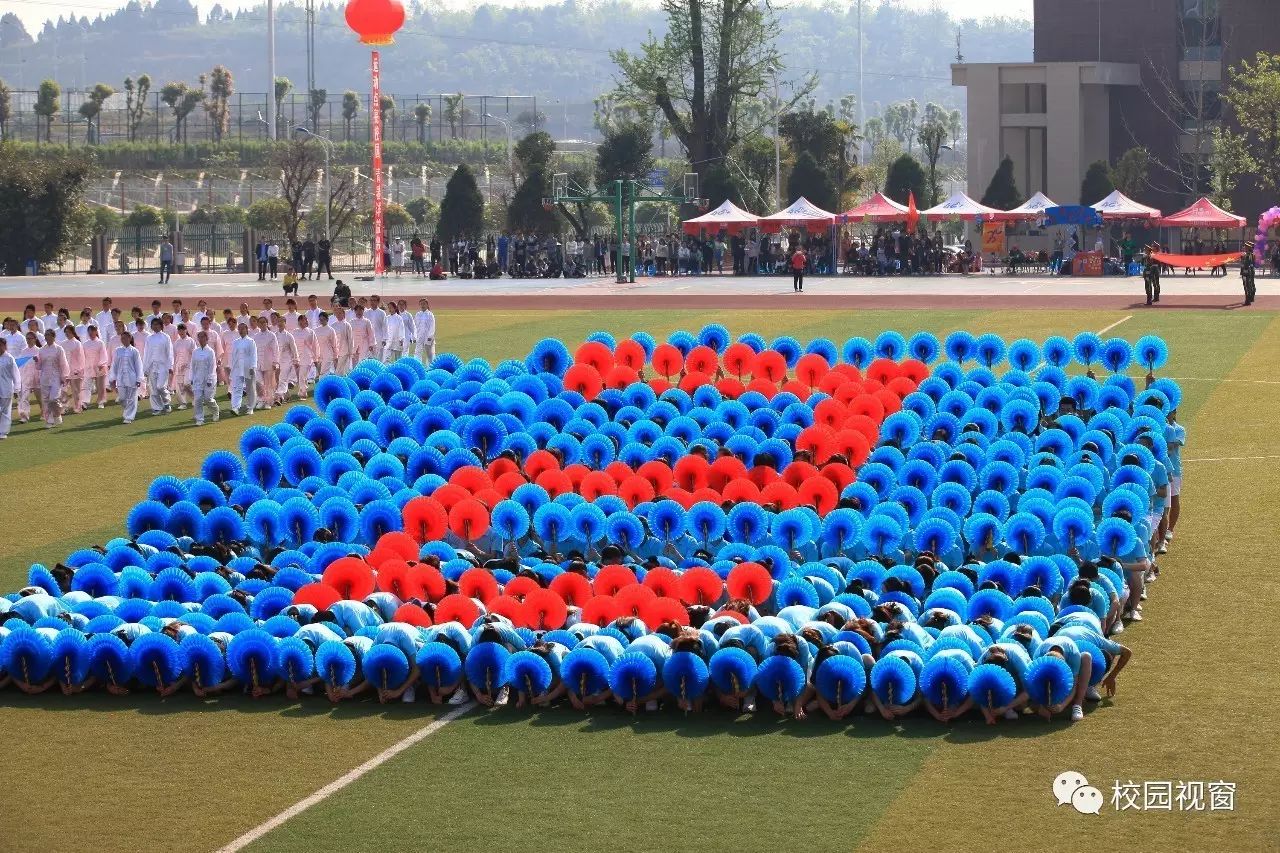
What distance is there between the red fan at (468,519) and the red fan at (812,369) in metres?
5.97

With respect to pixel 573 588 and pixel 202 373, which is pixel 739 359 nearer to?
pixel 573 588

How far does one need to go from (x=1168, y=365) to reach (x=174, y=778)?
2316 centimetres

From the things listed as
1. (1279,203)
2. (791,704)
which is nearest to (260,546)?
(791,704)

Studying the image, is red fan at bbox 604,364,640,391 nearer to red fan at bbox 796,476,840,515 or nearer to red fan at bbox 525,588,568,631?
red fan at bbox 796,476,840,515

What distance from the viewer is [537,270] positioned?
59562 millimetres

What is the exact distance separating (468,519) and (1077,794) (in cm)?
692

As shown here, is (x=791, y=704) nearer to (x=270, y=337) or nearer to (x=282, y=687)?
(x=282, y=687)

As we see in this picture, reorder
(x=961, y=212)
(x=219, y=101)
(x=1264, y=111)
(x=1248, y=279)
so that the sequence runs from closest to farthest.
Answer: (x=1248, y=279), (x=961, y=212), (x=1264, y=111), (x=219, y=101)

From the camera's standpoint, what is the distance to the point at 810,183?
67.6 m

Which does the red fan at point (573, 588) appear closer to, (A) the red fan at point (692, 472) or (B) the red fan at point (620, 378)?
(A) the red fan at point (692, 472)

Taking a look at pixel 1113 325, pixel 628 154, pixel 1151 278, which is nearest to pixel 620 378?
pixel 1113 325

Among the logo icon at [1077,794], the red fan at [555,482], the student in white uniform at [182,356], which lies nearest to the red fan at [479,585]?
the red fan at [555,482]

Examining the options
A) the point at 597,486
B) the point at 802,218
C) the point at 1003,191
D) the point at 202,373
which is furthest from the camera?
the point at 1003,191

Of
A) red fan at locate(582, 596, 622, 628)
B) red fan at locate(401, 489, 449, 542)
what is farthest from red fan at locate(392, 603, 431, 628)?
red fan at locate(401, 489, 449, 542)
